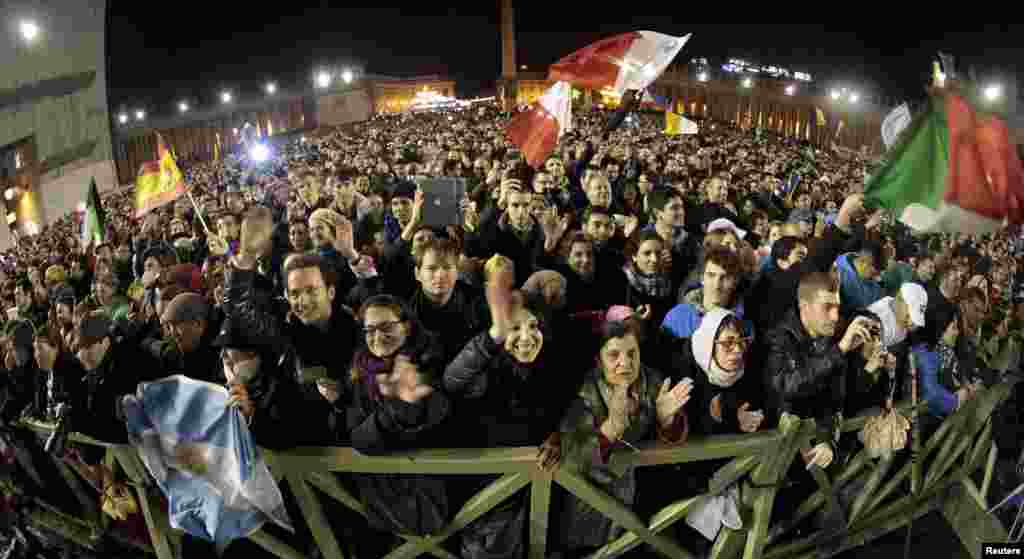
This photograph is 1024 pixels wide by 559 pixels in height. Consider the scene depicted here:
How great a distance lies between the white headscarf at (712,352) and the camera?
336cm

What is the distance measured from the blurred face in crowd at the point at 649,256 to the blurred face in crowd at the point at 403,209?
132 inches

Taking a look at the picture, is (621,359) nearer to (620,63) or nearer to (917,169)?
(917,169)

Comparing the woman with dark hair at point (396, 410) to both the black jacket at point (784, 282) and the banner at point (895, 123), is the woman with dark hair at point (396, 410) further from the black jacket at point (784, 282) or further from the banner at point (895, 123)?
the banner at point (895, 123)

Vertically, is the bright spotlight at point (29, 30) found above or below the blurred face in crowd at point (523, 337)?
above

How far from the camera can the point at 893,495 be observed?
4.34 m

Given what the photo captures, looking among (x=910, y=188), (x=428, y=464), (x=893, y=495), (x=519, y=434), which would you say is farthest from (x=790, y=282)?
(x=428, y=464)

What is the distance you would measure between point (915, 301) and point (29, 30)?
90.7 ft

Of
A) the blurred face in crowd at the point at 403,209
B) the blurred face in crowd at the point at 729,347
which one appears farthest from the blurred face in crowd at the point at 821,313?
the blurred face in crowd at the point at 403,209

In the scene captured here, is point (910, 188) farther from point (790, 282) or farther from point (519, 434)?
point (519, 434)

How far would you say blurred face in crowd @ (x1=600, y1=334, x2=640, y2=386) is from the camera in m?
3.10

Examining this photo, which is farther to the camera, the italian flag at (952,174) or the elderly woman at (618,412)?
the italian flag at (952,174)

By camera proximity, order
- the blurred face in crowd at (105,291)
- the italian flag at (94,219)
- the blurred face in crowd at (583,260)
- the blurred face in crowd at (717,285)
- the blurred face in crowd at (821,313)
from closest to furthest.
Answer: the blurred face in crowd at (821,313) < the blurred face in crowd at (717,285) < the blurred face in crowd at (583,260) < the blurred face in crowd at (105,291) < the italian flag at (94,219)

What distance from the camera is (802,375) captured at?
3.40 metres

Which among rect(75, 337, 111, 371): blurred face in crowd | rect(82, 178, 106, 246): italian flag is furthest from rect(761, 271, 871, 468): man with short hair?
rect(82, 178, 106, 246): italian flag
